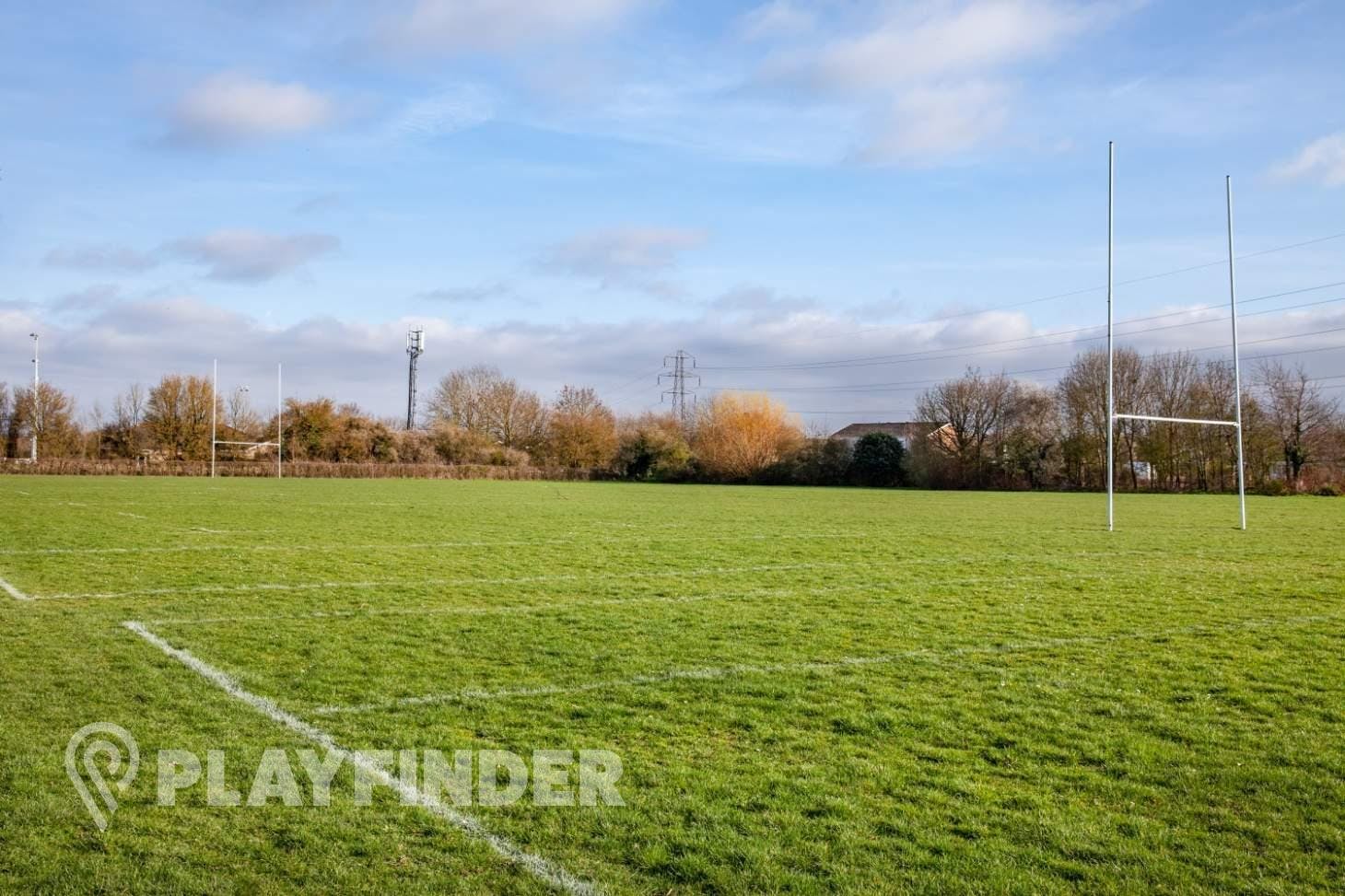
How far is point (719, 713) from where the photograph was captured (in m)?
5.89

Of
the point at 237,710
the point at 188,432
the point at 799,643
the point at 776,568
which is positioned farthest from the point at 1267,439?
the point at 188,432

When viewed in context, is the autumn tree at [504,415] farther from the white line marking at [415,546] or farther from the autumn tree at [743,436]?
the white line marking at [415,546]

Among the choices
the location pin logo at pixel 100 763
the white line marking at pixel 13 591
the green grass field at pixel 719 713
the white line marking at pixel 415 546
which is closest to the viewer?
the green grass field at pixel 719 713

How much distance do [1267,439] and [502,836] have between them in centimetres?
5163

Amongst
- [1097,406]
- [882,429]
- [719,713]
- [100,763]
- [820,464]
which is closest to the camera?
[100,763]

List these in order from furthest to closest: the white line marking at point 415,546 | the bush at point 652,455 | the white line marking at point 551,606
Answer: the bush at point 652,455, the white line marking at point 415,546, the white line marking at point 551,606

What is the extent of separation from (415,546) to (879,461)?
152 feet

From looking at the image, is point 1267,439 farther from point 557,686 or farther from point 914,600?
point 557,686

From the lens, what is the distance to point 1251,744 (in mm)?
5285

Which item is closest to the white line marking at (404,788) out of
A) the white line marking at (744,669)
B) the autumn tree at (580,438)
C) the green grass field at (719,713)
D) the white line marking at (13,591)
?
the green grass field at (719,713)

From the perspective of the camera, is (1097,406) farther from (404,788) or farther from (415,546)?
(404,788)

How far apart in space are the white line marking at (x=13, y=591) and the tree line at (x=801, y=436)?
4804 cm

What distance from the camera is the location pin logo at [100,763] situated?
13.9 feet

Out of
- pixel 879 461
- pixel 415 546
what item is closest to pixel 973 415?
pixel 879 461
